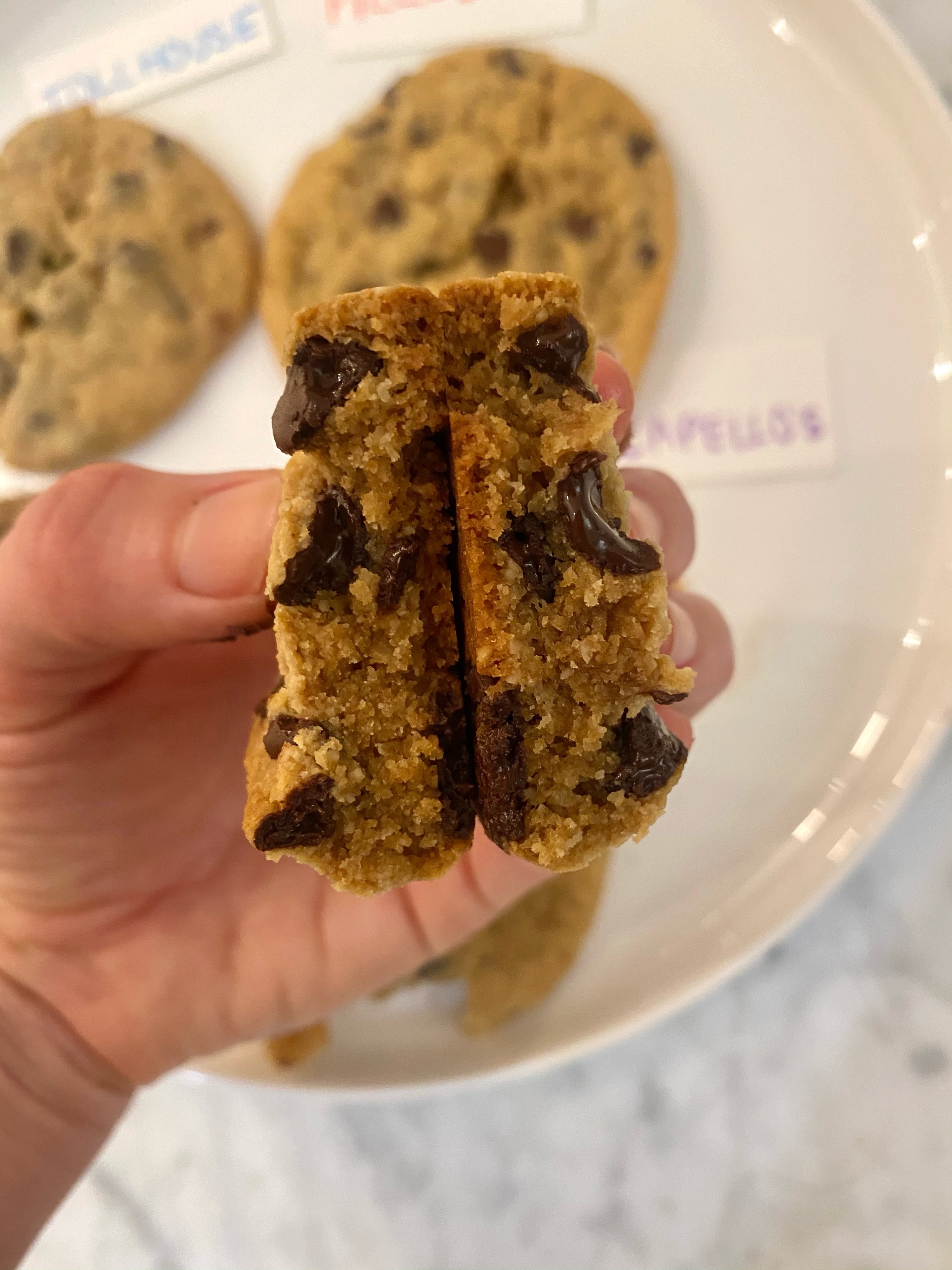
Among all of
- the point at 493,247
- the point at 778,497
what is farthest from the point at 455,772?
the point at 493,247

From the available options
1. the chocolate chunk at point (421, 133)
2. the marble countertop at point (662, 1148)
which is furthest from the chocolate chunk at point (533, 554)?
the chocolate chunk at point (421, 133)

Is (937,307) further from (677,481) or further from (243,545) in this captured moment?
(243,545)

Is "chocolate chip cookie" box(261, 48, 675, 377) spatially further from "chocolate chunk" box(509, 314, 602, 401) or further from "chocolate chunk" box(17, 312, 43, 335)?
"chocolate chunk" box(509, 314, 602, 401)

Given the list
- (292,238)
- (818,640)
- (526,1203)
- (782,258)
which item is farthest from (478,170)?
(526,1203)

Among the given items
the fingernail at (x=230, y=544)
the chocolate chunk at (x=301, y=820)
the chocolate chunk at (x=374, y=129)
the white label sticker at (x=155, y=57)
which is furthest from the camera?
the white label sticker at (x=155, y=57)

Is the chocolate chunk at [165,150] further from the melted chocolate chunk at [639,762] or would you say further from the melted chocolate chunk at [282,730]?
the melted chocolate chunk at [639,762]

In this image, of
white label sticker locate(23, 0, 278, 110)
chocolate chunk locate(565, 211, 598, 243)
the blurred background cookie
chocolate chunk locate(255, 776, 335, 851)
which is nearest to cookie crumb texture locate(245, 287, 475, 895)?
chocolate chunk locate(255, 776, 335, 851)

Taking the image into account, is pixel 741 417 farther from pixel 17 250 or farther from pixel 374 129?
pixel 17 250
